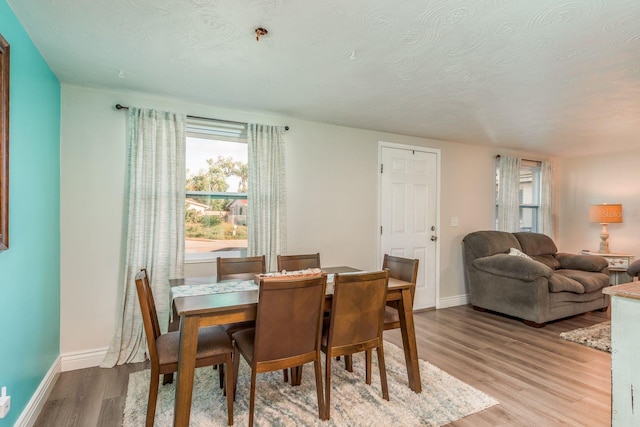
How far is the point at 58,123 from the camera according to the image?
2.69 meters

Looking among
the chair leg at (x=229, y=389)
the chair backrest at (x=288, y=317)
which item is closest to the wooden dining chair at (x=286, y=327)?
the chair backrest at (x=288, y=317)

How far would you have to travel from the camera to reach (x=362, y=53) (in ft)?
7.19

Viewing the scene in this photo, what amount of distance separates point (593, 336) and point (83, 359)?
186 inches

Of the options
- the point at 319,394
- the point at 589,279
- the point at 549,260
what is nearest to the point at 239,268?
the point at 319,394

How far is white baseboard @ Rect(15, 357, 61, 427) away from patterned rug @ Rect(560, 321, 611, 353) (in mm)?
4398

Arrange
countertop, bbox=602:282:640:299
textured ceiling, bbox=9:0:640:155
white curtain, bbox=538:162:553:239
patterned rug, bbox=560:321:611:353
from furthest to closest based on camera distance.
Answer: white curtain, bbox=538:162:553:239, patterned rug, bbox=560:321:611:353, textured ceiling, bbox=9:0:640:155, countertop, bbox=602:282:640:299

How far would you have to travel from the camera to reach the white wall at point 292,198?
2.81 metres

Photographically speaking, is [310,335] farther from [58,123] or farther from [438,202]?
[438,202]

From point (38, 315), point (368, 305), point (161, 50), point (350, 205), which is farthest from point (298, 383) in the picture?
point (161, 50)

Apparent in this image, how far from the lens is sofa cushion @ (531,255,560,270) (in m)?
4.84

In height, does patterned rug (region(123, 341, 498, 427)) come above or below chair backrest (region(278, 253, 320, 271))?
below

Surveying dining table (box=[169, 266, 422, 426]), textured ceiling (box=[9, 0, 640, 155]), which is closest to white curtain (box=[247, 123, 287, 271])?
textured ceiling (box=[9, 0, 640, 155])

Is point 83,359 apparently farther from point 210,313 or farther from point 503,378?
point 503,378

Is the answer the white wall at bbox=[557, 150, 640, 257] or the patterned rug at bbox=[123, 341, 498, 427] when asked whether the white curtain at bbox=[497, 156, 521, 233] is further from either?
the patterned rug at bbox=[123, 341, 498, 427]
